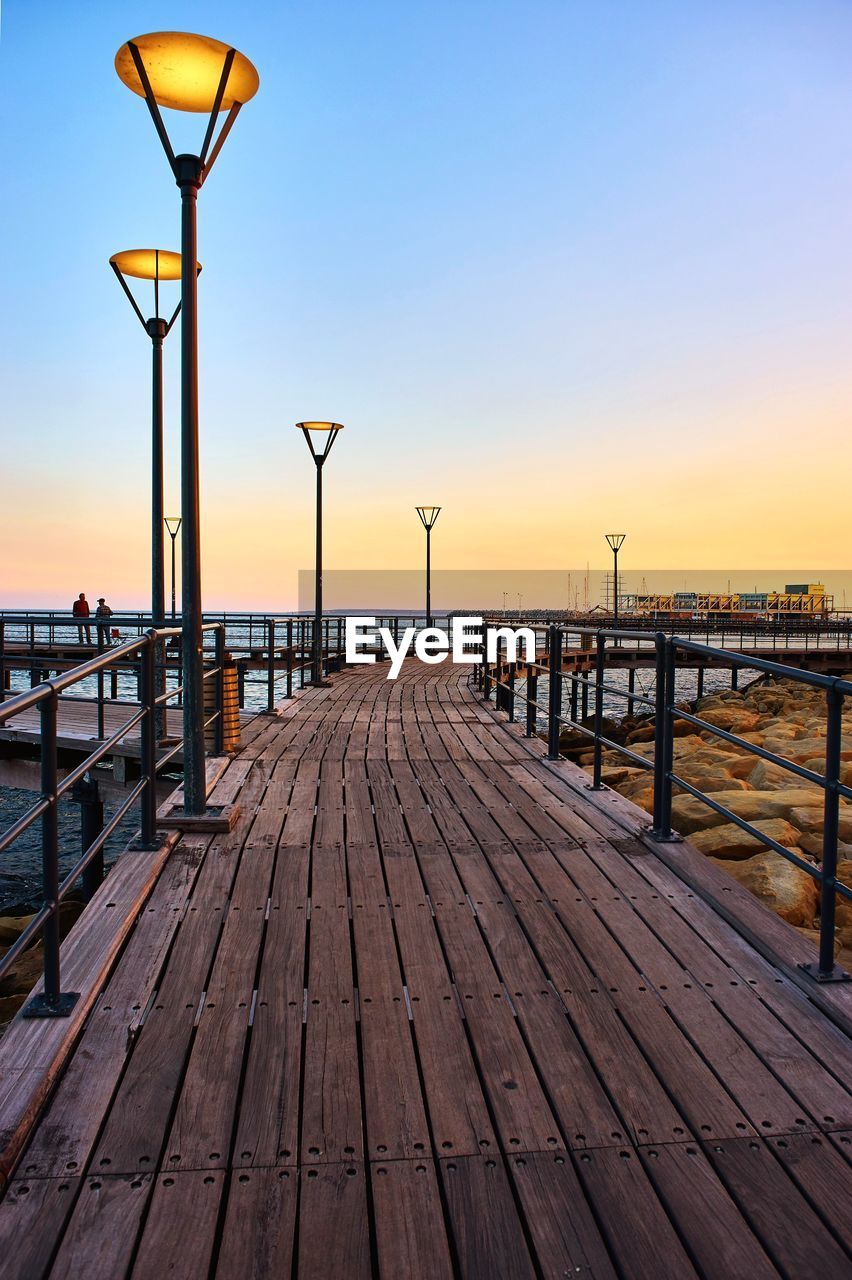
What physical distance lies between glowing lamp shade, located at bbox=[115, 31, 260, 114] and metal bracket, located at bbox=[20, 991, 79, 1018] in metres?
4.14

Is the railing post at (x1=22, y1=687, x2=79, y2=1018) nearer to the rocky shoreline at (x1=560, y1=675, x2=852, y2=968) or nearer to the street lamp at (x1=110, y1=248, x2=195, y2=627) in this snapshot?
the rocky shoreline at (x1=560, y1=675, x2=852, y2=968)

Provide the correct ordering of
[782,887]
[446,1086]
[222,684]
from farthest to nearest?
1. [222,684]
2. [782,887]
3. [446,1086]

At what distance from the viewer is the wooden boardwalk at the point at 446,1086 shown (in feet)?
5.49

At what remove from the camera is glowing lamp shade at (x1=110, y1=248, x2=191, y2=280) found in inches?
281

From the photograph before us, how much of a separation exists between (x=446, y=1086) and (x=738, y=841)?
4.11 metres

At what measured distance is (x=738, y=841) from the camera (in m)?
5.76

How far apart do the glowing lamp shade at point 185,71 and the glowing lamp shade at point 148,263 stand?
2.86 metres

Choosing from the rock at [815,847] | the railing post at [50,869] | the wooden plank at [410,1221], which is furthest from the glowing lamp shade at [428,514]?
the wooden plank at [410,1221]

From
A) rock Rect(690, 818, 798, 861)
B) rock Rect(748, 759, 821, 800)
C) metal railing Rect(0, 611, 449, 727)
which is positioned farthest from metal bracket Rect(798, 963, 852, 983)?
rock Rect(748, 759, 821, 800)

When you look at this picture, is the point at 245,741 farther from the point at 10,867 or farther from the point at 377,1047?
the point at 10,867

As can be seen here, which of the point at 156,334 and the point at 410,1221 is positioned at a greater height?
the point at 156,334

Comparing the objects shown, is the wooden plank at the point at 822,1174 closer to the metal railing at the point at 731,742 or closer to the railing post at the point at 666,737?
the metal railing at the point at 731,742

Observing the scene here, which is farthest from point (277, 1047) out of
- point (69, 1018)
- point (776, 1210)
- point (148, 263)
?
point (148, 263)

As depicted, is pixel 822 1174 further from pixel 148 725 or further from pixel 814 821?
pixel 814 821
